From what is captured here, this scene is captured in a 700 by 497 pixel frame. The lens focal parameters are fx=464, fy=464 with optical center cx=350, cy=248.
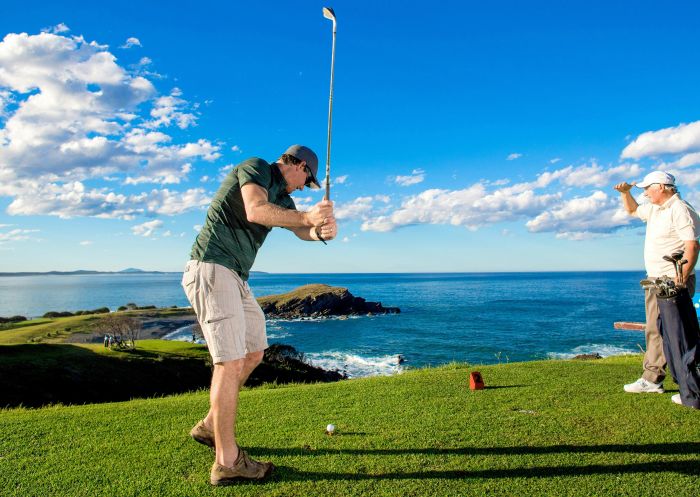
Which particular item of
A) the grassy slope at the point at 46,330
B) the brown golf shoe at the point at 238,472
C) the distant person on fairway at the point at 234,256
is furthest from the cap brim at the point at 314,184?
the grassy slope at the point at 46,330

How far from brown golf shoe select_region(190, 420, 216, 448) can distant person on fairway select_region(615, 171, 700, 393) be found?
5.02 meters

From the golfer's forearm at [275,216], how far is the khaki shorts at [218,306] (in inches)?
21.6

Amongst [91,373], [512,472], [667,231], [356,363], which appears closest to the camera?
[512,472]

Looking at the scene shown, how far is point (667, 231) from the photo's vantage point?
575 cm

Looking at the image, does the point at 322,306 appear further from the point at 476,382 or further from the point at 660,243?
the point at 660,243

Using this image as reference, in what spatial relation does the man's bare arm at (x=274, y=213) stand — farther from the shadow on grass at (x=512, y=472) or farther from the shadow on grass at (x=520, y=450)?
the shadow on grass at (x=520, y=450)

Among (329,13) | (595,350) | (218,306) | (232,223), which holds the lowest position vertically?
(595,350)

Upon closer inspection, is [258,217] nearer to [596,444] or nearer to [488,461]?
[488,461]

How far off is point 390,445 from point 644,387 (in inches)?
147

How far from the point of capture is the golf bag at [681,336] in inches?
204

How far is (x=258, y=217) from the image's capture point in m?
3.28

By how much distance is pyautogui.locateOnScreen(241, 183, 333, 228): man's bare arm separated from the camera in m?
3.19

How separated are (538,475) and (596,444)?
0.95 meters

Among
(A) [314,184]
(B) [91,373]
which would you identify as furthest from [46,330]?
(A) [314,184]
